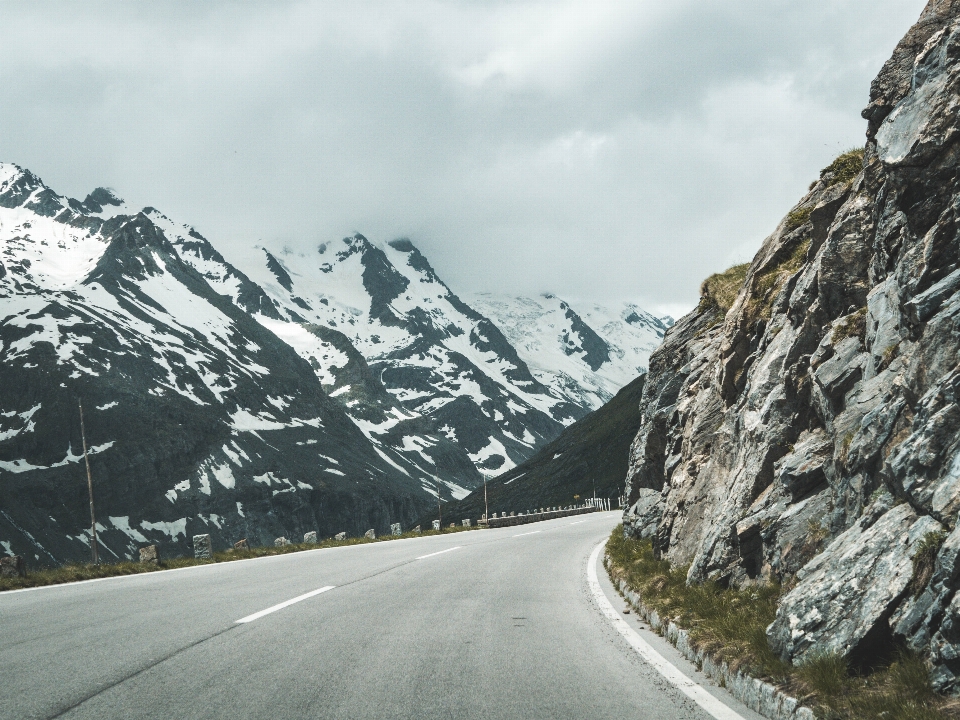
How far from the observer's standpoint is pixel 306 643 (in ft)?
28.5

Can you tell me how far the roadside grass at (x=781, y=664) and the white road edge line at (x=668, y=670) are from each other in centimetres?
35

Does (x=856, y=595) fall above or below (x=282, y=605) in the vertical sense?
above

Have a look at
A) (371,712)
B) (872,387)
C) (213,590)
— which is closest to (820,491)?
(872,387)

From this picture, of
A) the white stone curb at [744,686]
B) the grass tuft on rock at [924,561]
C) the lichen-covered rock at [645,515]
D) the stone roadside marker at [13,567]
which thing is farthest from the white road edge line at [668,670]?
the stone roadside marker at [13,567]

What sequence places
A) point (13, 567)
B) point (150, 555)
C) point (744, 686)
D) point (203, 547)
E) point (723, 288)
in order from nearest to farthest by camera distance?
point (744, 686)
point (13, 567)
point (150, 555)
point (723, 288)
point (203, 547)

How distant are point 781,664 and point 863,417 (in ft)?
10.7

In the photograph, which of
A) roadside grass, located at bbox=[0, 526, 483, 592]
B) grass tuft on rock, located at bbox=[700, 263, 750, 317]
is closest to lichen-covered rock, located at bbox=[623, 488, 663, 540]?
grass tuft on rock, located at bbox=[700, 263, 750, 317]

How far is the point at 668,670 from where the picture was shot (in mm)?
7457

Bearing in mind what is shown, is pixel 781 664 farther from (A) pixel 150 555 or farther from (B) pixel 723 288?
(A) pixel 150 555

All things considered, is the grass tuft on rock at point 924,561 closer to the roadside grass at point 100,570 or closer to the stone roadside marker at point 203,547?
the roadside grass at point 100,570

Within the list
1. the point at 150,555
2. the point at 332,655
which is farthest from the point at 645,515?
the point at 150,555

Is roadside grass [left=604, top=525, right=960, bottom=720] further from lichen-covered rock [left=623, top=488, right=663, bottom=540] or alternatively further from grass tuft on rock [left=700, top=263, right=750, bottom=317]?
grass tuft on rock [left=700, top=263, right=750, bottom=317]

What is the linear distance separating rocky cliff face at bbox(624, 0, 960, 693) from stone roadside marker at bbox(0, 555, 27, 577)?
14.5 m

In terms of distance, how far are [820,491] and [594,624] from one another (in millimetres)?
3278
